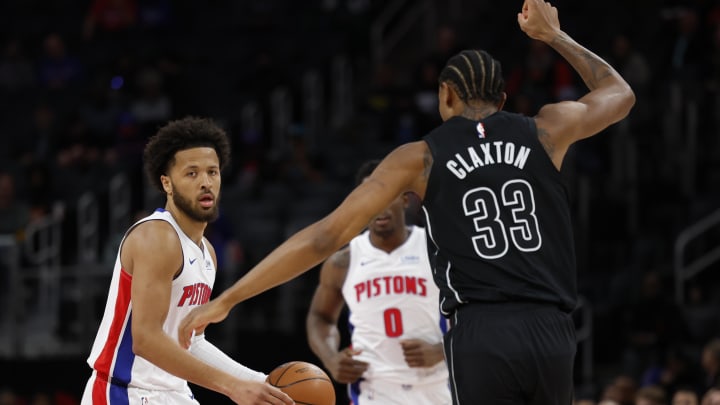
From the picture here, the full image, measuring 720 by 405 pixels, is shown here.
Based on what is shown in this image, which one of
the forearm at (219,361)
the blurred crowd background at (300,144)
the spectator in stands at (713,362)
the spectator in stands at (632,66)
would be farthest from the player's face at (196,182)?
the spectator in stands at (632,66)

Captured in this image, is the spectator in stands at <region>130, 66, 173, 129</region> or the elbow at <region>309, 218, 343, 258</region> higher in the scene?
the spectator in stands at <region>130, 66, 173, 129</region>

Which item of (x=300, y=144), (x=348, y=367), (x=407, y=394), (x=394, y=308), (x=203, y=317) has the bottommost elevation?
(x=407, y=394)

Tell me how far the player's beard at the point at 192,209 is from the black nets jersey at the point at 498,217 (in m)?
1.32

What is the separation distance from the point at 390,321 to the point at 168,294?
2411mm

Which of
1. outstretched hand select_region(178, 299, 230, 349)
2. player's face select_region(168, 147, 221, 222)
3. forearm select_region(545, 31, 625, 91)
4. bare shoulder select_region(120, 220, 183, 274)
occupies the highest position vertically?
forearm select_region(545, 31, 625, 91)

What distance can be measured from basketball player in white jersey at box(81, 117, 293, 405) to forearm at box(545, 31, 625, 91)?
1.83 m

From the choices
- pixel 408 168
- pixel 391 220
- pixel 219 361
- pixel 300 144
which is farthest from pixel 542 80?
pixel 408 168

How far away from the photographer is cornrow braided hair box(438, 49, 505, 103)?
5203mm

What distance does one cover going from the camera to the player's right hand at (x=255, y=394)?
5.20 meters

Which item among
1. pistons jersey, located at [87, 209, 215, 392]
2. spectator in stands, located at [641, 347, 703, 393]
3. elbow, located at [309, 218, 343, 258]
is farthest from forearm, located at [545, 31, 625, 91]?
spectator in stands, located at [641, 347, 703, 393]

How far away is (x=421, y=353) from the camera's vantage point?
24.2 feet

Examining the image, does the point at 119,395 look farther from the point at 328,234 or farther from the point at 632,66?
the point at 632,66

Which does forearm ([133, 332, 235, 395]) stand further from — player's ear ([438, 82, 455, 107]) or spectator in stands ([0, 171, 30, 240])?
spectator in stands ([0, 171, 30, 240])

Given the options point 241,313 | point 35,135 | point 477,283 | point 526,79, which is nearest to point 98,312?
point 241,313
